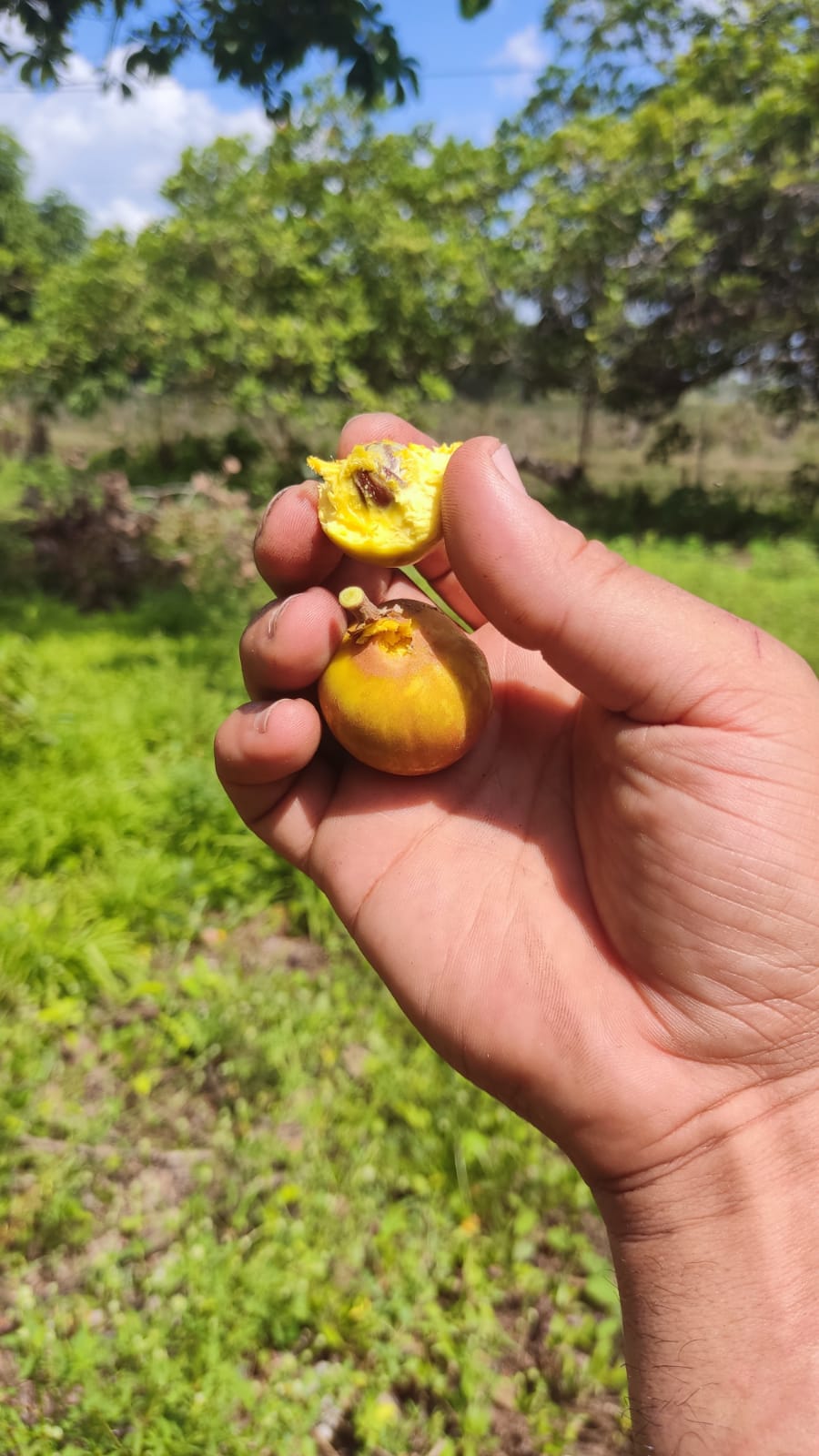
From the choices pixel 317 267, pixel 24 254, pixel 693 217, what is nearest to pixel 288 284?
pixel 317 267

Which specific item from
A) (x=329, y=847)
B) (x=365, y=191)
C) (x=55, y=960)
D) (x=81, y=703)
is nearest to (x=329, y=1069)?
(x=55, y=960)

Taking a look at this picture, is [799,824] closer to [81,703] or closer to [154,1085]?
[154,1085]

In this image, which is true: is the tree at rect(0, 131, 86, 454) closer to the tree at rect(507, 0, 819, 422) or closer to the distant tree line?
the distant tree line

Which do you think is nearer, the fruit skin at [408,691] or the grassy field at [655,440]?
the fruit skin at [408,691]

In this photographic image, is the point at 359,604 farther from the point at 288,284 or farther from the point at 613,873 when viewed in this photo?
the point at 288,284

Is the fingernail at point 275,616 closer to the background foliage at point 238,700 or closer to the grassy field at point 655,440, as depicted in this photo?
the background foliage at point 238,700

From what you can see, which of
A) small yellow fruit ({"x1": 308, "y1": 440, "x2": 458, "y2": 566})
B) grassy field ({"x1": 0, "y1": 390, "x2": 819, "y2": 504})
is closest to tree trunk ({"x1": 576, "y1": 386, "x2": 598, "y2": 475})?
grassy field ({"x1": 0, "y1": 390, "x2": 819, "y2": 504})

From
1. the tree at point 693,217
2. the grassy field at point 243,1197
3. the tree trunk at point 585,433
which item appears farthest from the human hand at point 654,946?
the tree trunk at point 585,433
